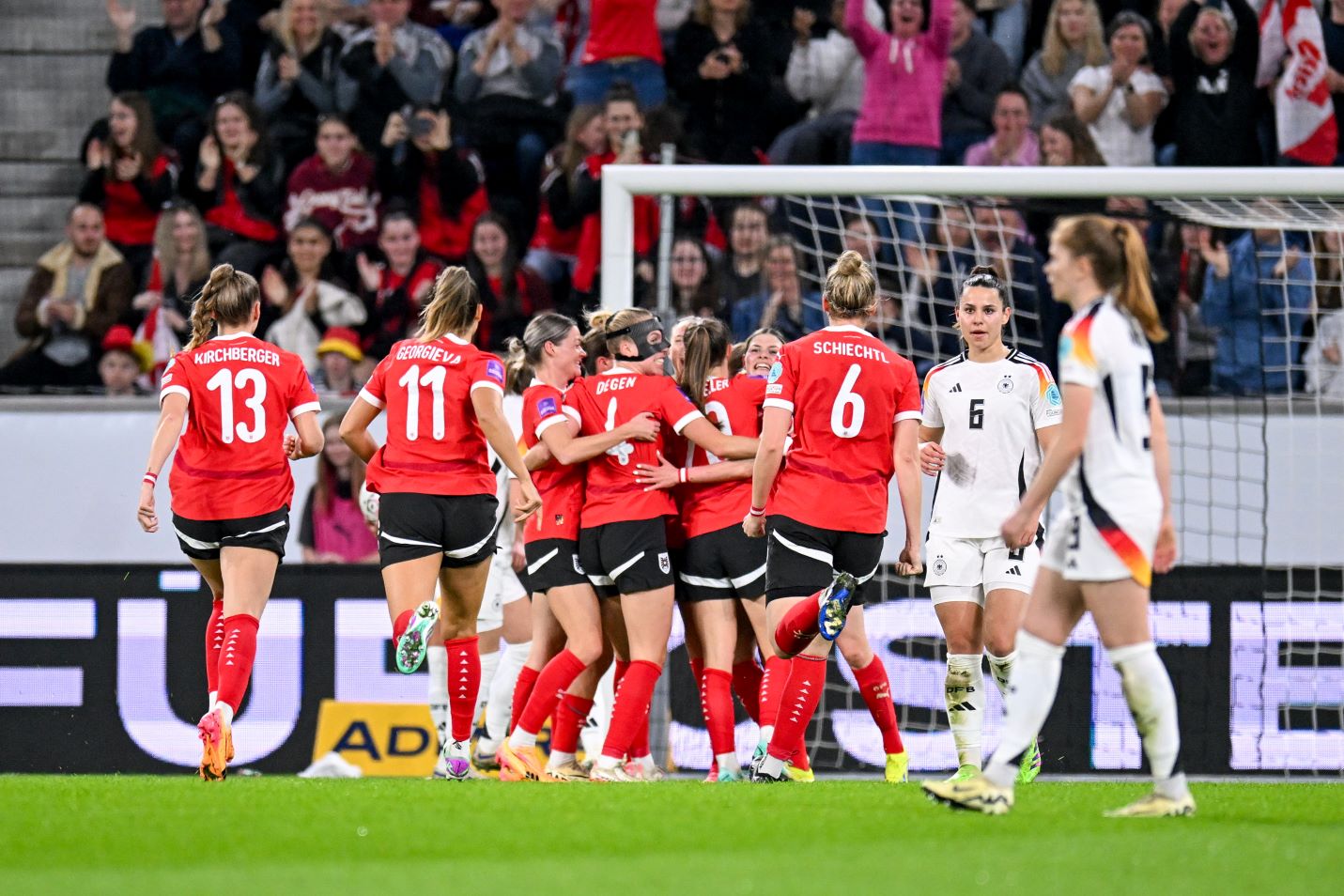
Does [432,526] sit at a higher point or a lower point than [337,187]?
lower

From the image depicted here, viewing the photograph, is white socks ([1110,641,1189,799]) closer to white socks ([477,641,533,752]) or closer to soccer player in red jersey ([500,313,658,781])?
soccer player in red jersey ([500,313,658,781])

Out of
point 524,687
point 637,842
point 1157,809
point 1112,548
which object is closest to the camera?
point 637,842

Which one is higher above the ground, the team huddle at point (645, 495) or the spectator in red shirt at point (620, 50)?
the spectator in red shirt at point (620, 50)

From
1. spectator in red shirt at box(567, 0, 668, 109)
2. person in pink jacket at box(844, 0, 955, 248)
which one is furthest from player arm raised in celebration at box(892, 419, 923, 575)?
spectator in red shirt at box(567, 0, 668, 109)

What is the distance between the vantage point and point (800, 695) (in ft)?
24.8

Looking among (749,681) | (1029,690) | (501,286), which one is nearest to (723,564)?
(749,681)

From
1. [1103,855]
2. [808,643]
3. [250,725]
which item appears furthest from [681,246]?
[1103,855]

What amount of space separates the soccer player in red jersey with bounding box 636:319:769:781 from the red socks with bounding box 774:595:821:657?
0.90m

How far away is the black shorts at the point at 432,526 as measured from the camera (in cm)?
769

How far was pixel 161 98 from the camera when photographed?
1495cm

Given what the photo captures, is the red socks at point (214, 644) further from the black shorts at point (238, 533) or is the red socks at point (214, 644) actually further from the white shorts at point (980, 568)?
the white shorts at point (980, 568)

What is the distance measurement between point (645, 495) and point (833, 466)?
1079 mm

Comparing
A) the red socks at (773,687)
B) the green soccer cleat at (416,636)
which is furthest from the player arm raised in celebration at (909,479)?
the green soccer cleat at (416,636)

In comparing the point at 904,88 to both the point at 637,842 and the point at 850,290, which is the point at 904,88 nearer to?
the point at 850,290
